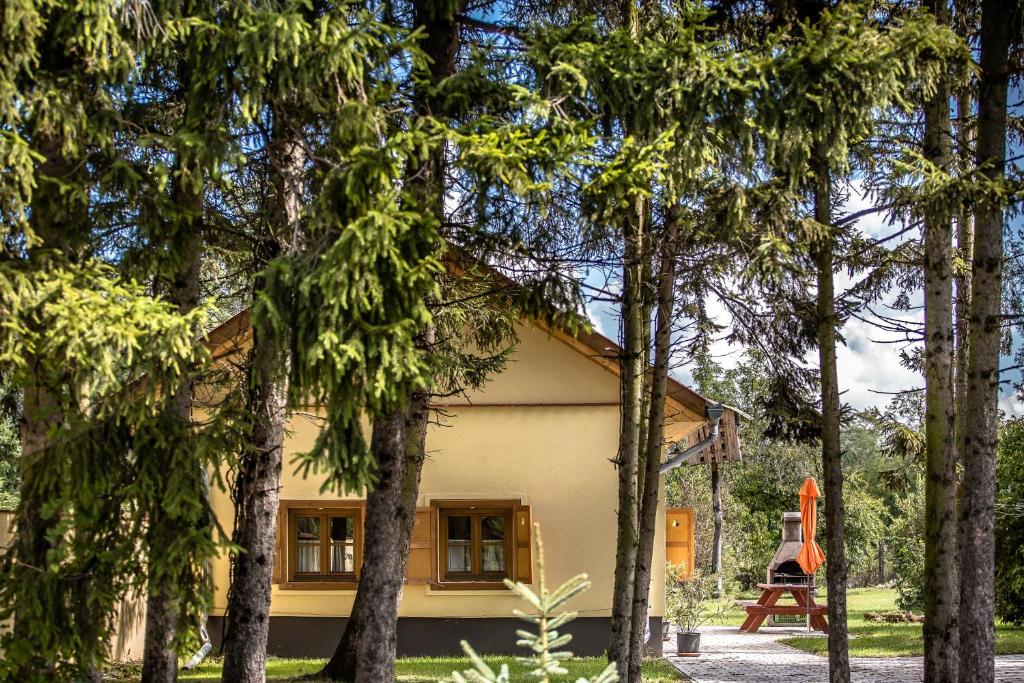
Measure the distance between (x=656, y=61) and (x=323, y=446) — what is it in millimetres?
3697

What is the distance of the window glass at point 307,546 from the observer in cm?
1688

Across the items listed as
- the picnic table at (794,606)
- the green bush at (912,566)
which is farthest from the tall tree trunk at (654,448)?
the green bush at (912,566)

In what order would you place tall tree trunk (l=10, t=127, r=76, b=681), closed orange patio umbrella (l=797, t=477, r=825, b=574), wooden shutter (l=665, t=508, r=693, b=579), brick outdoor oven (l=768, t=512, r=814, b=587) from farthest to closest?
1. brick outdoor oven (l=768, t=512, r=814, b=587)
2. closed orange patio umbrella (l=797, t=477, r=825, b=574)
3. wooden shutter (l=665, t=508, r=693, b=579)
4. tall tree trunk (l=10, t=127, r=76, b=681)

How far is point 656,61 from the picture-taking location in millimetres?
8352

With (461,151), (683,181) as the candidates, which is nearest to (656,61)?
(683,181)

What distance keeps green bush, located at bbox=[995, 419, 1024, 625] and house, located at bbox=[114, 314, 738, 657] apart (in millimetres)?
6274

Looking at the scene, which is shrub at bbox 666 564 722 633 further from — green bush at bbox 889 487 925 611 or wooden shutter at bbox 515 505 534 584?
green bush at bbox 889 487 925 611

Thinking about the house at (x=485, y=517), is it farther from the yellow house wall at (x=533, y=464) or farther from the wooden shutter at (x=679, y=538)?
the wooden shutter at (x=679, y=538)

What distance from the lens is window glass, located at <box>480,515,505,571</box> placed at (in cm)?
1673

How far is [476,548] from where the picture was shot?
55.0 feet

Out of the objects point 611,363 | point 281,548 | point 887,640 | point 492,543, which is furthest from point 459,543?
point 887,640

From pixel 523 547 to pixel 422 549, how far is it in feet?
4.86

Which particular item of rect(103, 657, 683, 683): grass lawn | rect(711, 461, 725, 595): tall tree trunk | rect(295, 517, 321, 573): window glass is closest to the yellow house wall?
rect(295, 517, 321, 573): window glass

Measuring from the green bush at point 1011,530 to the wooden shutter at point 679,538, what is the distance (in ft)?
16.3
